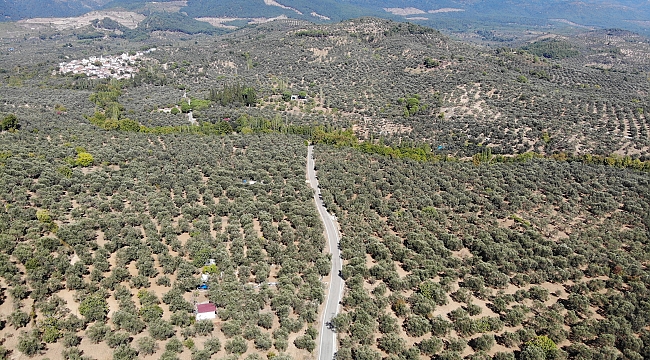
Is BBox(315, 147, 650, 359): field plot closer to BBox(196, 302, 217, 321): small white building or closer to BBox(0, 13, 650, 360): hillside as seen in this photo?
BBox(0, 13, 650, 360): hillside

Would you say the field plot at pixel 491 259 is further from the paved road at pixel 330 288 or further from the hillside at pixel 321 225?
the paved road at pixel 330 288

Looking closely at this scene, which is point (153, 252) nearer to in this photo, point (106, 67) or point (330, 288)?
point (330, 288)

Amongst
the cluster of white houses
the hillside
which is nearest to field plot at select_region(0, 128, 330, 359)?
the hillside

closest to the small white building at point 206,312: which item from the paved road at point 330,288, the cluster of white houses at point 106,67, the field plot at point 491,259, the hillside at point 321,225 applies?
the hillside at point 321,225

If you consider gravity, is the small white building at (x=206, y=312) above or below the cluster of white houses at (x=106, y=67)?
below

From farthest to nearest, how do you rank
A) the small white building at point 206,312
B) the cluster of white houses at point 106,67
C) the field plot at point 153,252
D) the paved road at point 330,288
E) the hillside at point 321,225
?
1. the cluster of white houses at point 106,67
2. the small white building at point 206,312
3. the hillside at point 321,225
4. the paved road at point 330,288
5. the field plot at point 153,252

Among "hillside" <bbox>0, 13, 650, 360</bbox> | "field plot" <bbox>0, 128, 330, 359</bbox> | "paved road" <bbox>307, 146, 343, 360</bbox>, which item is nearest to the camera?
"field plot" <bbox>0, 128, 330, 359</bbox>

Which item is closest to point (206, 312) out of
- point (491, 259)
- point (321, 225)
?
point (321, 225)
